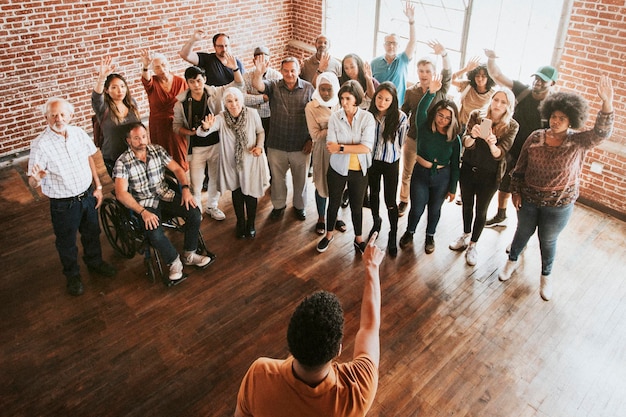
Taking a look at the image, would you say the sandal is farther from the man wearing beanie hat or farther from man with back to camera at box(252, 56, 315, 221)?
the man wearing beanie hat

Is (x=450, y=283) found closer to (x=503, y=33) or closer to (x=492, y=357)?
(x=492, y=357)

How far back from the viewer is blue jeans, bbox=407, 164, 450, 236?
13.9ft

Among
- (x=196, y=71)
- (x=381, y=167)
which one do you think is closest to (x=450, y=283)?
(x=381, y=167)

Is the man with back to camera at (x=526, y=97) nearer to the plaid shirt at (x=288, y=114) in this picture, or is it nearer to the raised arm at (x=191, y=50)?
the plaid shirt at (x=288, y=114)

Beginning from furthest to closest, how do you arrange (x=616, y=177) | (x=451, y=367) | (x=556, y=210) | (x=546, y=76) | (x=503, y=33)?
(x=503, y=33)
(x=616, y=177)
(x=546, y=76)
(x=556, y=210)
(x=451, y=367)

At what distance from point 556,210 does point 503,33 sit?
3.81 m

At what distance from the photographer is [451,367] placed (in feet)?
11.3

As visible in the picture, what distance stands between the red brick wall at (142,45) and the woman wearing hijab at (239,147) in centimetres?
297

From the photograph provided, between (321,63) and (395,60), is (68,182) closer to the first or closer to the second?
(321,63)

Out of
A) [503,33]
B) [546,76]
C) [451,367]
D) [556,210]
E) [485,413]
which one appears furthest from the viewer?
[503,33]

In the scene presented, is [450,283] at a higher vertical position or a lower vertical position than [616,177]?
lower

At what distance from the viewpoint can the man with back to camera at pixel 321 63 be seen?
515 centimetres

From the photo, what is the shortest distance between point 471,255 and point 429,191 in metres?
0.73

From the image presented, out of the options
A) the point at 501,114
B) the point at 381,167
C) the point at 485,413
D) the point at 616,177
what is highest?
the point at 501,114
